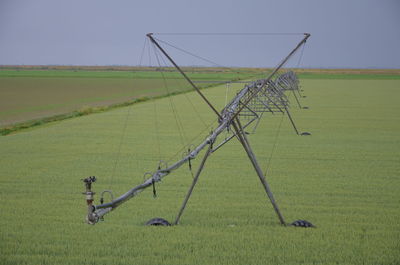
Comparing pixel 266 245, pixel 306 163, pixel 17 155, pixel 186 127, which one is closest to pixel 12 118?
pixel 186 127

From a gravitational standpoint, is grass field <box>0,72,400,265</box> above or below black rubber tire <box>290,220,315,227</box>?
below

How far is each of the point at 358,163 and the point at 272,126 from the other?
933cm

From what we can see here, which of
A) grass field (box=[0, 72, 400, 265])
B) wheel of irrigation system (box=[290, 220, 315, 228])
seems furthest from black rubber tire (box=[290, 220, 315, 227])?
grass field (box=[0, 72, 400, 265])

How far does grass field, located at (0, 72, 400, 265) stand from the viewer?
7.20 meters

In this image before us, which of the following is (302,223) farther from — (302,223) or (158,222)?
(158,222)

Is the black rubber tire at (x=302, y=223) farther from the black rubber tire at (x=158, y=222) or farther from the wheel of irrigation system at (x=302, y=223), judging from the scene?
the black rubber tire at (x=158, y=222)

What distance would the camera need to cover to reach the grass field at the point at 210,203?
7.20 m

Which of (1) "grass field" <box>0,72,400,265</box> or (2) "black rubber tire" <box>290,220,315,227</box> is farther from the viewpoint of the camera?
(2) "black rubber tire" <box>290,220,315,227</box>

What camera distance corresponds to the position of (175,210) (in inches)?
368

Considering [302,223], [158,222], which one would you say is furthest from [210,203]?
→ [302,223]

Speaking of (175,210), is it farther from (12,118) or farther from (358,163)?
(12,118)

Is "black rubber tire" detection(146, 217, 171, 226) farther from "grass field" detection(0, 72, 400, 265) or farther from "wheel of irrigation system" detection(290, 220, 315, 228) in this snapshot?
"wheel of irrigation system" detection(290, 220, 315, 228)

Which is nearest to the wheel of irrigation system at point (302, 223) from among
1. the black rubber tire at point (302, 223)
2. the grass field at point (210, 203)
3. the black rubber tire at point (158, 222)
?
the black rubber tire at point (302, 223)

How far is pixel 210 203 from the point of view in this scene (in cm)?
987
